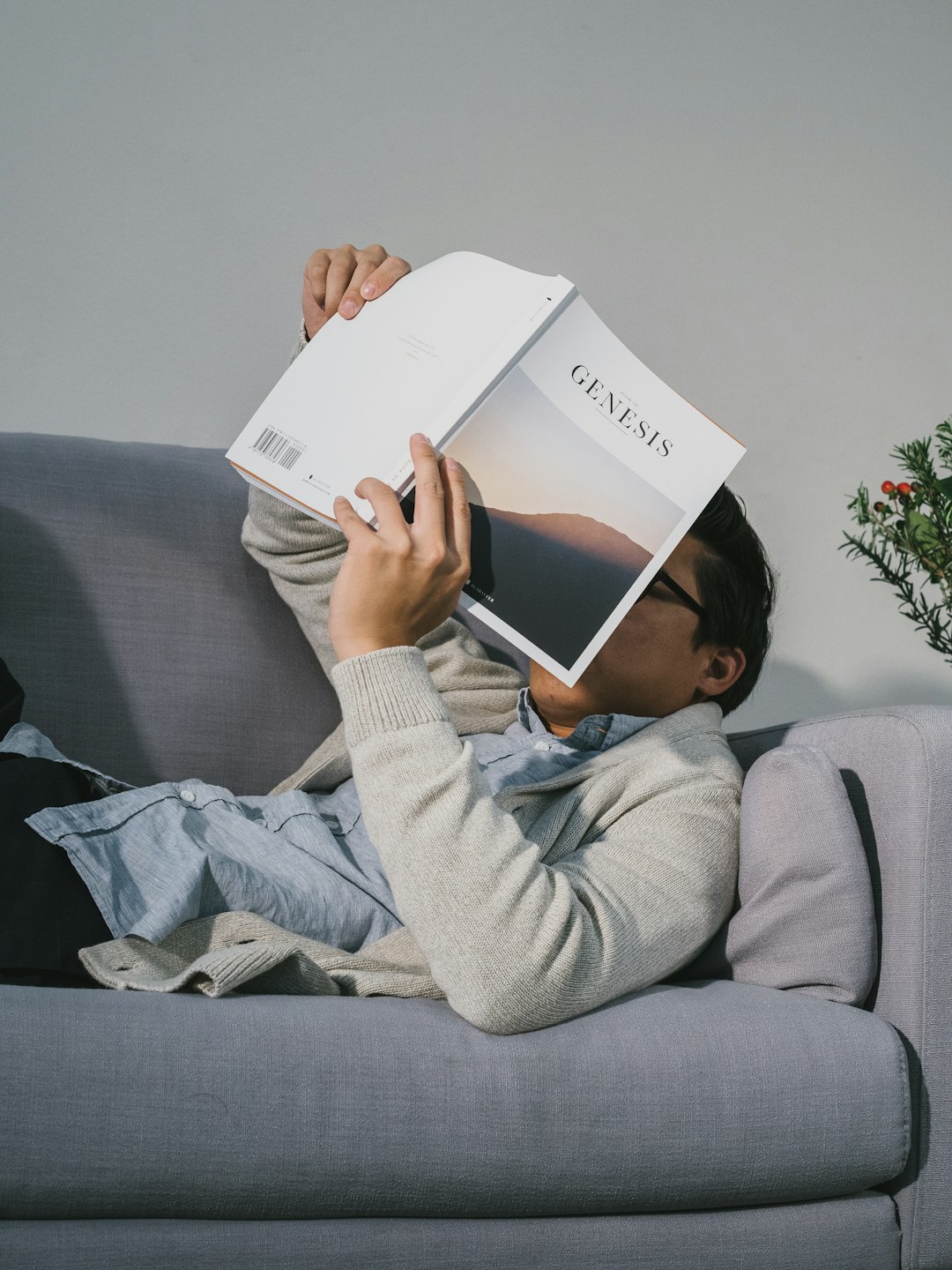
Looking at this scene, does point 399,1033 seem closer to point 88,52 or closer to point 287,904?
point 287,904

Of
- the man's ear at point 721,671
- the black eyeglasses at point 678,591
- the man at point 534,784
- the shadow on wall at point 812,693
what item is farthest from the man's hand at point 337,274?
the shadow on wall at point 812,693

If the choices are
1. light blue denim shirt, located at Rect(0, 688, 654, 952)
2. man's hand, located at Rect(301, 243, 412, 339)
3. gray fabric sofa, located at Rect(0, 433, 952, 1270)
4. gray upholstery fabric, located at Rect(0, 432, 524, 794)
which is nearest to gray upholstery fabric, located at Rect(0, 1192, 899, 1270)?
gray fabric sofa, located at Rect(0, 433, 952, 1270)

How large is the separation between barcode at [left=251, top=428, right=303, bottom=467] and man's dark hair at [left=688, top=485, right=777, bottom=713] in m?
0.45

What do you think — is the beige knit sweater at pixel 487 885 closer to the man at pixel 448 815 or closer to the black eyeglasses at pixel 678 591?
the man at pixel 448 815

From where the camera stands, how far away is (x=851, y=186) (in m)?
2.06

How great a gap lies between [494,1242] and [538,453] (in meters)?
0.57

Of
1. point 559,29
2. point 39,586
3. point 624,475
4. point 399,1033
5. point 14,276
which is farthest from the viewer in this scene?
point 559,29

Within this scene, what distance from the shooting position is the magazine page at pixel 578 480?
893 mm

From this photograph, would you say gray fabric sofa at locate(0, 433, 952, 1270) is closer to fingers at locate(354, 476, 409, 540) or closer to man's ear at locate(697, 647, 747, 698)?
man's ear at locate(697, 647, 747, 698)

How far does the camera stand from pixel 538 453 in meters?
0.90

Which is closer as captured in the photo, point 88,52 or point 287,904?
point 287,904

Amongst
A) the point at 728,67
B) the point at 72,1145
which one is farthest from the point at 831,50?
the point at 72,1145

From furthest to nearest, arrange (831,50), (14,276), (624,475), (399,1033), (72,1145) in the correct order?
(831,50), (14,276), (624,475), (399,1033), (72,1145)

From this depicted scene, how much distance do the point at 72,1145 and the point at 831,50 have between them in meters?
2.15
